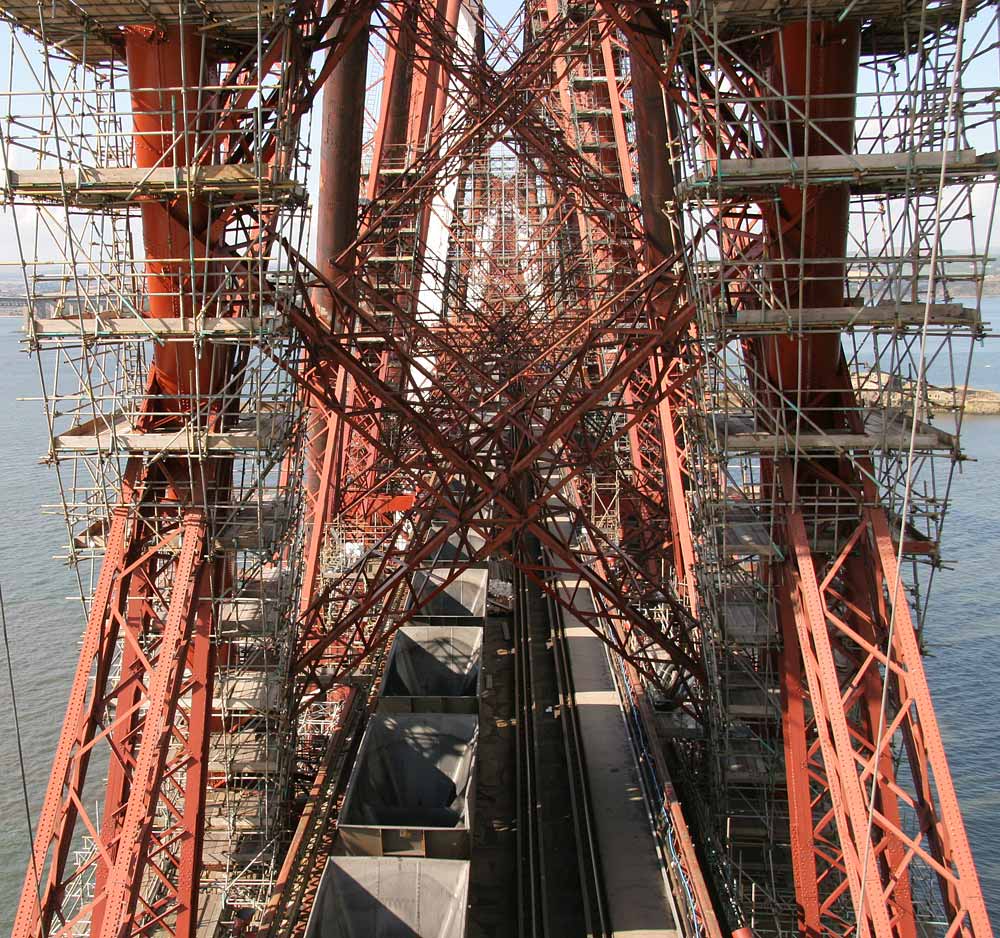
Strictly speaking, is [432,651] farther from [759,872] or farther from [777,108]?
[777,108]

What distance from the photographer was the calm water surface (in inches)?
811

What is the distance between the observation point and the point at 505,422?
541 inches

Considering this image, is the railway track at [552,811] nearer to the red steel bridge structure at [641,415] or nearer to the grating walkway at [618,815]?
the grating walkway at [618,815]

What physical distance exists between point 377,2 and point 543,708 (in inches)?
500

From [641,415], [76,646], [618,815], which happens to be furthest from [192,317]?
[76,646]

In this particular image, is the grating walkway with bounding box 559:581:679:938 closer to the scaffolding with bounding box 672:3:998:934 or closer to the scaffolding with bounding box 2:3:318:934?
the scaffolding with bounding box 672:3:998:934

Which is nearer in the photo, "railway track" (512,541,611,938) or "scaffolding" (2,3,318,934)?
"scaffolding" (2,3,318,934)

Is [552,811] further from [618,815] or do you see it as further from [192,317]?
[192,317]

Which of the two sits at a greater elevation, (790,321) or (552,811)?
(790,321)

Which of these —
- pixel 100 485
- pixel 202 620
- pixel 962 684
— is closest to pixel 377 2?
pixel 100 485

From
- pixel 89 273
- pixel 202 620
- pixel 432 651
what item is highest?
pixel 89 273

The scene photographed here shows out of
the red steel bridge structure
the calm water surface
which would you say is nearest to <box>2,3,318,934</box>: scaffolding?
the red steel bridge structure

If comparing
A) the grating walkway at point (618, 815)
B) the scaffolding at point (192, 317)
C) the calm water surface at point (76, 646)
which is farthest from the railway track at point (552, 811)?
the calm water surface at point (76, 646)

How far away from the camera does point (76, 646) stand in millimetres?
24750
